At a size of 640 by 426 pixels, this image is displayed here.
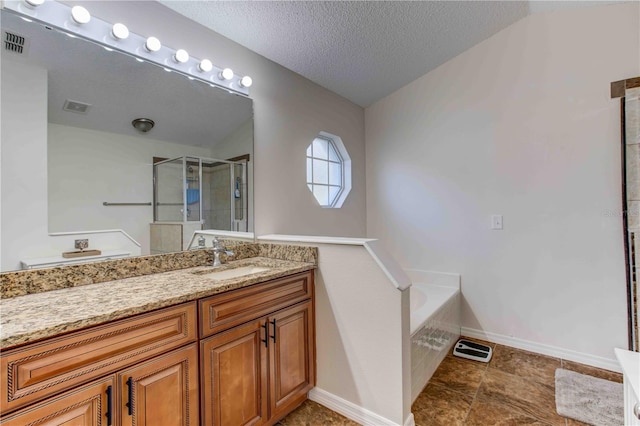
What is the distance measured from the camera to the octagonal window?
2.83m

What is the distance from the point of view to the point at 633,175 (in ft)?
6.45

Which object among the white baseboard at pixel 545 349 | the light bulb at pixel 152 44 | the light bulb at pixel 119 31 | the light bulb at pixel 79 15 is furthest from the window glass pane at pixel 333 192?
the light bulb at pixel 79 15

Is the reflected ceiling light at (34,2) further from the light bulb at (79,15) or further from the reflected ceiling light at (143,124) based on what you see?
the reflected ceiling light at (143,124)

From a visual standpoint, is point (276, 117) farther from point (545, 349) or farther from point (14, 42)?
point (545, 349)

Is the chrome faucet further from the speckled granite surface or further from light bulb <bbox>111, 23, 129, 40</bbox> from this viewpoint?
light bulb <bbox>111, 23, 129, 40</bbox>

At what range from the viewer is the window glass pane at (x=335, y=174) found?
3.11 m

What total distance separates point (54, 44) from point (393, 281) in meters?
1.91

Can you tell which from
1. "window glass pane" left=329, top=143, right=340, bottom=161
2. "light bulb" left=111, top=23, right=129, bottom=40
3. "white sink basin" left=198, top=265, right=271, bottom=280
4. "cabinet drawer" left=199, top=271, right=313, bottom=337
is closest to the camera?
"cabinet drawer" left=199, top=271, right=313, bottom=337

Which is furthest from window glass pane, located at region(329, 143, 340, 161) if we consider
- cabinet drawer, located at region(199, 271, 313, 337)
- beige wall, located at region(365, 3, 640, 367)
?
cabinet drawer, located at region(199, 271, 313, 337)

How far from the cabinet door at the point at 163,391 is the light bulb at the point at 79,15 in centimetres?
154

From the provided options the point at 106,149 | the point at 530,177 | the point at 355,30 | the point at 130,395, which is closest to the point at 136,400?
the point at 130,395

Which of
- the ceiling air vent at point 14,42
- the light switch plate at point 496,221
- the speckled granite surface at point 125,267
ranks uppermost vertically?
the ceiling air vent at point 14,42

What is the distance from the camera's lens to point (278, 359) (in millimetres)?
1580

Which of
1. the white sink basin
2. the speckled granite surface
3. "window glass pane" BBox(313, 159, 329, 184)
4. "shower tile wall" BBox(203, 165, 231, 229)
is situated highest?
"window glass pane" BBox(313, 159, 329, 184)
